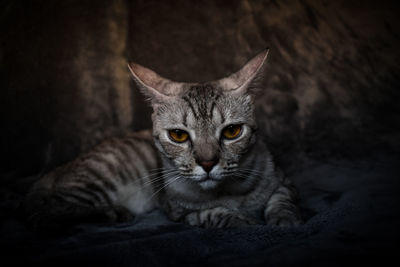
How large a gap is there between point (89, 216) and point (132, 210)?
Answer: 0.37 metres

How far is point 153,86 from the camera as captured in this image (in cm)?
167

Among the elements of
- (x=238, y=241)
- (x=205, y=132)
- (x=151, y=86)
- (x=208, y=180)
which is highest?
(x=151, y=86)

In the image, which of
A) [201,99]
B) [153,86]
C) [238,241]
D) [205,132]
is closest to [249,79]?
[201,99]

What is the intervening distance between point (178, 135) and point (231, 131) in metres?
0.28

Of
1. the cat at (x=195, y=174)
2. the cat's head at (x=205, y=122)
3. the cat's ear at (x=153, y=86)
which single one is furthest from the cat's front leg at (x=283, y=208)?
→ the cat's ear at (x=153, y=86)

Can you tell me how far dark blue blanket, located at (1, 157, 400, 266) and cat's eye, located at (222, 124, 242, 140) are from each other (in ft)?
1.54

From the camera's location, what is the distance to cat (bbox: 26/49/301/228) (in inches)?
57.0

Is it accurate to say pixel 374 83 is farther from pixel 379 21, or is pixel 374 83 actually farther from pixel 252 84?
pixel 252 84

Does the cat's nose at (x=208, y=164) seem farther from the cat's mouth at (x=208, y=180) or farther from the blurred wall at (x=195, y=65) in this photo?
the blurred wall at (x=195, y=65)

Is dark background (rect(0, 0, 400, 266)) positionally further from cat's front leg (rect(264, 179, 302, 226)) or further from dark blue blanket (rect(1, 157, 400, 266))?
dark blue blanket (rect(1, 157, 400, 266))

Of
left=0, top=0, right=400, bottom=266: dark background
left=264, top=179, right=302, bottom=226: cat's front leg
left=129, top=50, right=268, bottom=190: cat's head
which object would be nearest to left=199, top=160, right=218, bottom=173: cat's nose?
left=129, top=50, right=268, bottom=190: cat's head

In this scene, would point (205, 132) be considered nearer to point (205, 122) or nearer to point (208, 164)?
point (205, 122)

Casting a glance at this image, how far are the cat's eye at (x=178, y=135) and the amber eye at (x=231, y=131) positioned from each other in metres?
0.20

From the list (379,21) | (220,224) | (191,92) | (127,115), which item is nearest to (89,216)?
(220,224)
